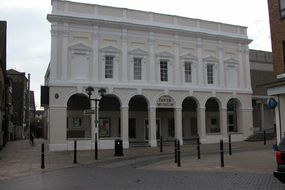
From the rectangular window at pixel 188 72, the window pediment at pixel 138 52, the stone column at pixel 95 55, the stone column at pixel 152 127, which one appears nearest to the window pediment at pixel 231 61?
the rectangular window at pixel 188 72

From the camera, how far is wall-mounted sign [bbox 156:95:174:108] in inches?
1244

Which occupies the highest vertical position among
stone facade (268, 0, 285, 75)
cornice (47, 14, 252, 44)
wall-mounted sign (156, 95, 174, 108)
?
cornice (47, 14, 252, 44)

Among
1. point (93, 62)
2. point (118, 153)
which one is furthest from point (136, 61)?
point (118, 153)

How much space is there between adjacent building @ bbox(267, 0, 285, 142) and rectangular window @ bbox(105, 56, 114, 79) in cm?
1425

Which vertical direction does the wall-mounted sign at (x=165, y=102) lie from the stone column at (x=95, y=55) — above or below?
below

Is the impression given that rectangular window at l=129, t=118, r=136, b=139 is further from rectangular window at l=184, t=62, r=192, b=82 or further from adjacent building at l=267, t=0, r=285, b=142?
adjacent building at l=267, t=0, r=285, b=142

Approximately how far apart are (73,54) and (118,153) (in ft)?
34.9

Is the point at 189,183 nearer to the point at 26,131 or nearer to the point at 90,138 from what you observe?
the point at 90,138

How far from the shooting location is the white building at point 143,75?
2844 centimetres

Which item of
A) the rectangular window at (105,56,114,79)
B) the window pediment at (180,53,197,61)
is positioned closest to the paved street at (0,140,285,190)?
the rectangular window at (105,56,114,79)

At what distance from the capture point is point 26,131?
8388cm

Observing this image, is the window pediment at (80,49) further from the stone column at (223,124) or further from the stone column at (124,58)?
the stone column at (223,124)

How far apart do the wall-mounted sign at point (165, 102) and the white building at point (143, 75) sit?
9 centimetres

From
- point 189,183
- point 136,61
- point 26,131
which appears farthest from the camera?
point 26,131
